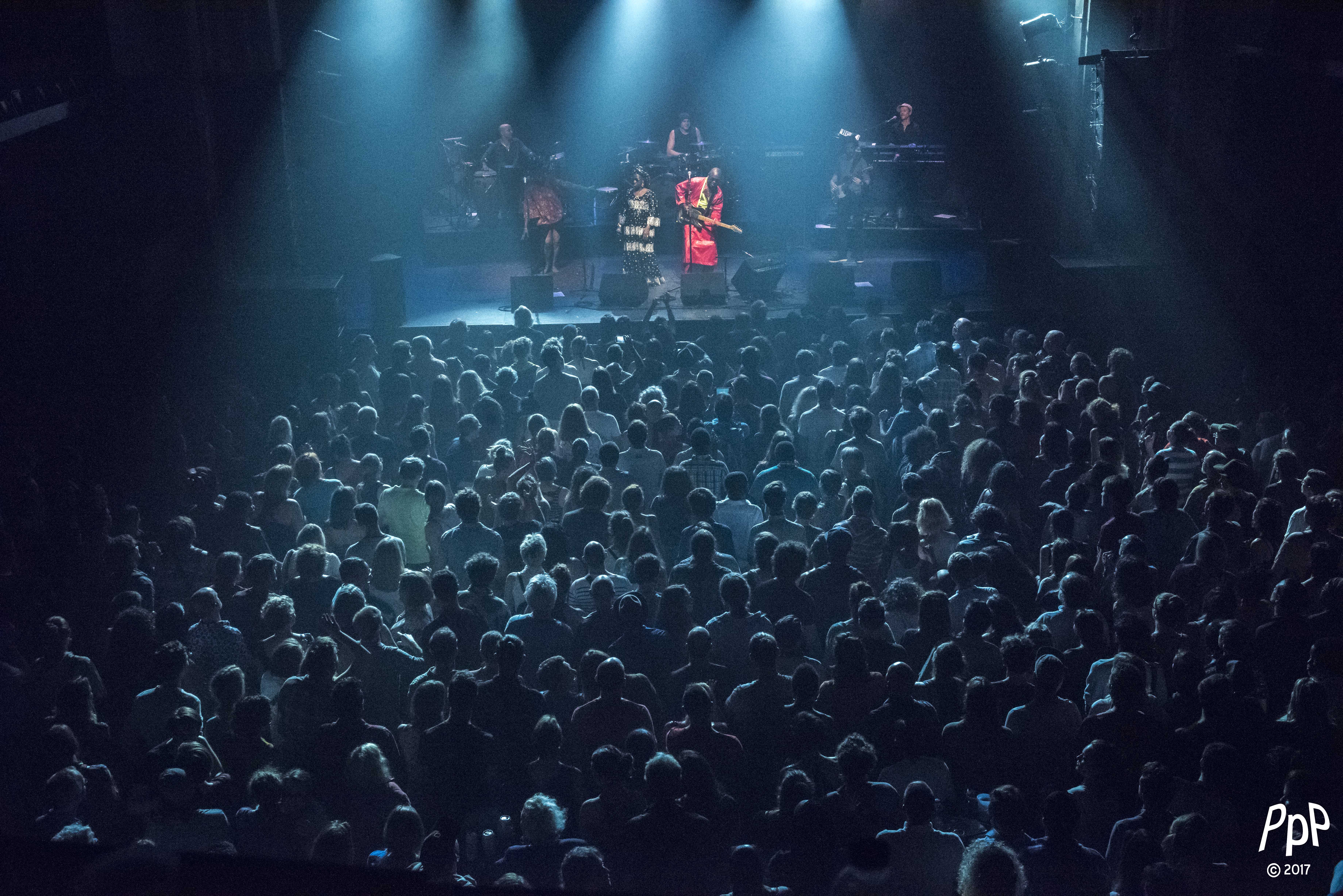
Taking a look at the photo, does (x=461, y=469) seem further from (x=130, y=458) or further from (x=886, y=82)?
(x=886, y=82)

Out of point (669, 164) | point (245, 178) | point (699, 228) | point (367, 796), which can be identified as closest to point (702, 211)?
point (699, 228)

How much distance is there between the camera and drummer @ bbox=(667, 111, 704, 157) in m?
18.1

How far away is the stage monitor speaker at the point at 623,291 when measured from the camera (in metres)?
14.1

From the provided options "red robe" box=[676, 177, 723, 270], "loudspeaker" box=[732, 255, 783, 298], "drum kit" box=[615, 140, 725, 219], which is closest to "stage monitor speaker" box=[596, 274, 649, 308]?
"loudspeaker" box=[732, 255, 783, 298]

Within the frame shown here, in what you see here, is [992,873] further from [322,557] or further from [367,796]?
[322,557]

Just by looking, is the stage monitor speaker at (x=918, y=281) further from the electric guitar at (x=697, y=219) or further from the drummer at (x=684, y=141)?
the drummer at (x=684, y=141)

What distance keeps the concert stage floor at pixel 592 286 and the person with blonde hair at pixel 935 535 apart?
19.8 ft

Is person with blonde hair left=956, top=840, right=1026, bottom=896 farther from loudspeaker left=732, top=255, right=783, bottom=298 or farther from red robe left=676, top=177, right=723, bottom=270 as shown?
red robe left=676, top=177, right=723, bottom=270

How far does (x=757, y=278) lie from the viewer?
14.3 meters

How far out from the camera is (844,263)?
13.9m

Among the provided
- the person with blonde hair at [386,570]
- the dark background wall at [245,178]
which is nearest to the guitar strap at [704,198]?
the dark background wall at [245,178]

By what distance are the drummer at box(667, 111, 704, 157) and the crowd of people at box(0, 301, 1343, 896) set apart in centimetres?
1125

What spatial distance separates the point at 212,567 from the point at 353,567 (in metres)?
1.20

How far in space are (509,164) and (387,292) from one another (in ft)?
16.5
